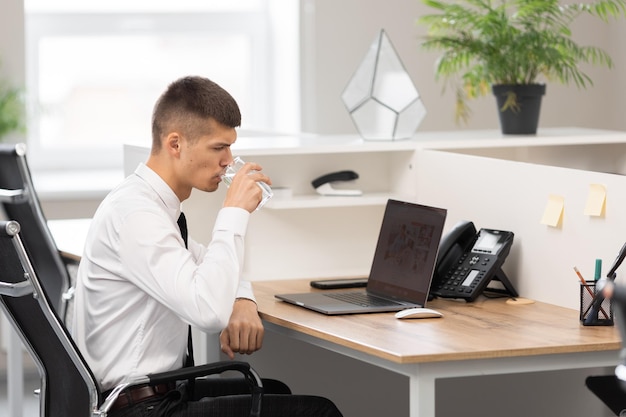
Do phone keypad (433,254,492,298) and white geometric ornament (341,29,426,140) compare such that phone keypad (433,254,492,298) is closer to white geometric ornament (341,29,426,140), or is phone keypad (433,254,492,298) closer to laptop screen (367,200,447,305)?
laptop screen (367,200,447,305)

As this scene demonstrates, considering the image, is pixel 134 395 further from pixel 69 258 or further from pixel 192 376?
pixel 69 258

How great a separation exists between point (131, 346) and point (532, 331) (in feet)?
2.68

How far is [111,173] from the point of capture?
16.9ft

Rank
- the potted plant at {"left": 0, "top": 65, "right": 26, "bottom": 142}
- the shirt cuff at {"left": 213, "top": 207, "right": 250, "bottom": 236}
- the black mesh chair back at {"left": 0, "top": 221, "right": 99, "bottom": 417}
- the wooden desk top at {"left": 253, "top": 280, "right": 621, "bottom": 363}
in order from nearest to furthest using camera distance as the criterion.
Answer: the black mesh chair back at {"left": 0, "top": 221, "right": 99, "bottom": 417} → the wooden desk top at {"left": 253, "top": 280, "right": 621, "bottom": 363} → the shirt cuff at {"left": 213, "top": 207, "right": 250, "bottom": 236} → the potted plant at {"left": 0, "top": 65, "right": 26, "bottom": 142}

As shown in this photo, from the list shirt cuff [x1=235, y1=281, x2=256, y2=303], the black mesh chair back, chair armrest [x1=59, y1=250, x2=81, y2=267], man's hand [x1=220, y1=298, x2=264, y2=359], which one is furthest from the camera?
chair armrest [x1=59, y1=250, x2=81, y2=267]

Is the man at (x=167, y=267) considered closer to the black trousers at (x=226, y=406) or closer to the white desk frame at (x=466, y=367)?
the black trousers at (x=226, y=406)

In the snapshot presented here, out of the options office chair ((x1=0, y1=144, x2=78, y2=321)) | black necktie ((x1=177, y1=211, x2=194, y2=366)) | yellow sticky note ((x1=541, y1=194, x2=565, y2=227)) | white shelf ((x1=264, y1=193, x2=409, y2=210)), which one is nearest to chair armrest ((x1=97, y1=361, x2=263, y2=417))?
black necktie ((x1=177, y1=211, x2=194, y2=366))

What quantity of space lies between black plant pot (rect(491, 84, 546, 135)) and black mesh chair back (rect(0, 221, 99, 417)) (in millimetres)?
1888

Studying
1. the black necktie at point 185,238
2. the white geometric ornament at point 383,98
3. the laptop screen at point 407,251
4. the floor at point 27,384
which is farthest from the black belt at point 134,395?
the floor at point 27,384

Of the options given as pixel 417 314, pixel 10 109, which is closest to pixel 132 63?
pixel 10 109

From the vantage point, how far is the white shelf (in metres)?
3.17

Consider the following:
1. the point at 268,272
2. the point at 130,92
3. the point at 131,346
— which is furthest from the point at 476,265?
the point at 130,92

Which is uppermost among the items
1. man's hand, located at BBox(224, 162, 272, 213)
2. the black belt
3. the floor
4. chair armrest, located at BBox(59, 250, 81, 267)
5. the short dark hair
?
the short dark hair

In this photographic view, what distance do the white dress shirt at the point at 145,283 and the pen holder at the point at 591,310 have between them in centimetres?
73
